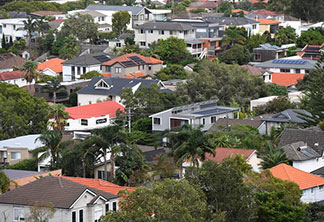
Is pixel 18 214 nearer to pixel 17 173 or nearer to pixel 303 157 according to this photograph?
pixel 17 173

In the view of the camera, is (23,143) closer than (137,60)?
Yes

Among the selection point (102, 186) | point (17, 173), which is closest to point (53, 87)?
point (17, 173)

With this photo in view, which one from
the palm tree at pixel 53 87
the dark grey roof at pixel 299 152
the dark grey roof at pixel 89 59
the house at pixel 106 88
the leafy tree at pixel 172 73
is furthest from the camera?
the dark grey roof at pixel 89 59

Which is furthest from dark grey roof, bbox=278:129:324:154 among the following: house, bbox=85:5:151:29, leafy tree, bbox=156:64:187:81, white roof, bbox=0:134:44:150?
house, bbox=85:5:151:29

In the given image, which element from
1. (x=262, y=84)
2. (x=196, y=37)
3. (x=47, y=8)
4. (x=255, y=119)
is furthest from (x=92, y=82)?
(x=47, y=8)

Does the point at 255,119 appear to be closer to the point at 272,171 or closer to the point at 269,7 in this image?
the point at 272,171

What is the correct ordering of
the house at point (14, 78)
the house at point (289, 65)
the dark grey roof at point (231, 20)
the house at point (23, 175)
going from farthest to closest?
1. the dark grey roof at point (231, 20)
2. the house at point (289, 65)
3. the house at point (14, 78)
4. the house at point (23, 175)

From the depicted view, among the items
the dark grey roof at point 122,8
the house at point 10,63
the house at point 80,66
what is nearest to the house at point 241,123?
the house at point 80,66

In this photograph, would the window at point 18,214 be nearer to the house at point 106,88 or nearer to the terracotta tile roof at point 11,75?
the house at point 106,88
